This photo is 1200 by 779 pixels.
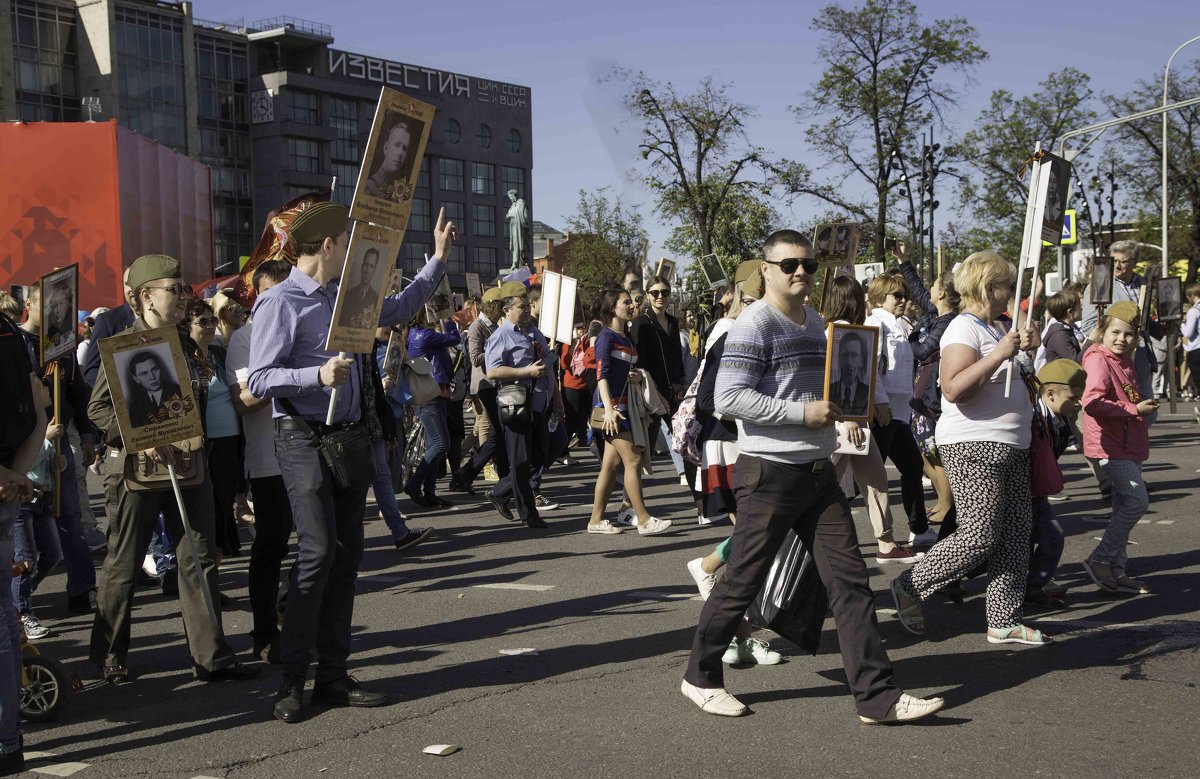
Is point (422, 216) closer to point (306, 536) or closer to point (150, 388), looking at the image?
point (150, 388)

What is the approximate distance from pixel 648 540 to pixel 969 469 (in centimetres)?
413

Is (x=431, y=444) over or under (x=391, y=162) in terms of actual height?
under

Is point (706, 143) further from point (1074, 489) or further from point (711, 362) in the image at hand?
point (711, 362)

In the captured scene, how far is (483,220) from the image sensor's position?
99.0 meters

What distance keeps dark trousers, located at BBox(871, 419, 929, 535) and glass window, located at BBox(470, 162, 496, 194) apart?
9147 centimetres

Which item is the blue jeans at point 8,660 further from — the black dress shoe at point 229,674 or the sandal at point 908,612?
the sandal at point 908,612

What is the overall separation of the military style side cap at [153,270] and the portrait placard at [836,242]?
16.0 ft

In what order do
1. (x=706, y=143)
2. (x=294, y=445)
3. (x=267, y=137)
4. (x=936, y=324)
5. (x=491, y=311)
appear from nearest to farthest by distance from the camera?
(x=294, y=445) < (x=936, y=324) < (x=491, y=311) < (x=706, y=143) < (x=267, y=137)

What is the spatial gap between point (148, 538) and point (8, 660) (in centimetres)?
150

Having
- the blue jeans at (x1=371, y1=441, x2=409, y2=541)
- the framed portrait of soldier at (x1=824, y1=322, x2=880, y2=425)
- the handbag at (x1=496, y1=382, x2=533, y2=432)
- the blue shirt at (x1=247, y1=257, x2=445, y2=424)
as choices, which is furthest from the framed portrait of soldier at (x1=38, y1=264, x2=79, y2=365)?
the framed portrait of soldier at (x1=824, y1=322, x2=880, y2=425)

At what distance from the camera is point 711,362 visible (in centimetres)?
614

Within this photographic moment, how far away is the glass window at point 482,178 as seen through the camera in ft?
324

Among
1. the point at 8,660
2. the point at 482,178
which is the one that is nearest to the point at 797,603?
→ the point at 8,660

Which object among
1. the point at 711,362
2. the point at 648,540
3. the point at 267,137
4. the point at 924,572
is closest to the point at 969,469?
the point at 924,572
